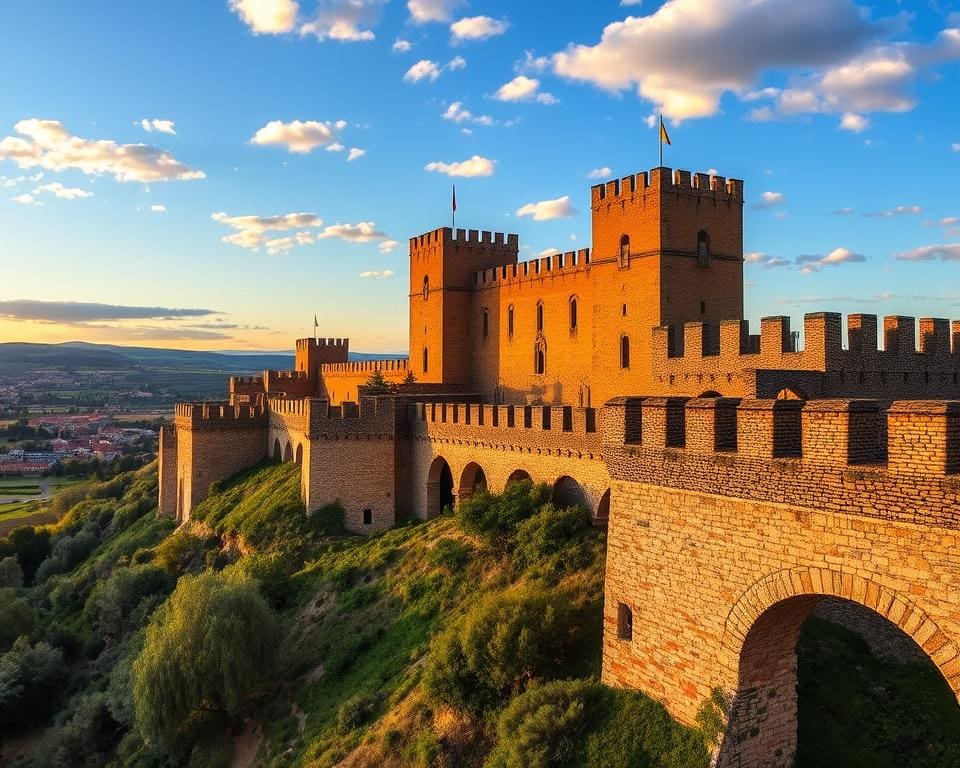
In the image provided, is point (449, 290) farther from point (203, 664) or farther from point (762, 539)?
point (762, 539)

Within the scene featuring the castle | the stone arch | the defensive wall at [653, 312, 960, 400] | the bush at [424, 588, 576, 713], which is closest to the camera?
the castle

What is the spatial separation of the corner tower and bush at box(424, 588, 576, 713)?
23012 mm

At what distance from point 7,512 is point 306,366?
137 feet

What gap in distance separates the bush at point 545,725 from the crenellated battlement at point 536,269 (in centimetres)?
2078

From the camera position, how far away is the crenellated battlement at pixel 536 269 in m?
31.3

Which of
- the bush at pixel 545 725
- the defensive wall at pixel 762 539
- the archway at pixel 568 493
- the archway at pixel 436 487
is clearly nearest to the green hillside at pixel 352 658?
the bush at pixel 545 725

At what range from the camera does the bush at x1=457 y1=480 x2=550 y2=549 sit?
2084 centimetres

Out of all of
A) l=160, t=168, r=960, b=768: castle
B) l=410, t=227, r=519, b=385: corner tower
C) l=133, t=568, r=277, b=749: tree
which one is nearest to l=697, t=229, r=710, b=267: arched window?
l=160, t=168, r=960, b=768: castle

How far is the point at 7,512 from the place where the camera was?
74.4m

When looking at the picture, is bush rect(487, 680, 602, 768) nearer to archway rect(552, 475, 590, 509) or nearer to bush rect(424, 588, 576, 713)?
bush rect(424, 588, 576, 713)

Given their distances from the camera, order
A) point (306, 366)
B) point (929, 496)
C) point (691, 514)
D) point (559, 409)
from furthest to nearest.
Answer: point (306, 366) < point (559, 409) < point (691, 514) < point (929, 496)

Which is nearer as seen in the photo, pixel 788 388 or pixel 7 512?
pixel 788 388

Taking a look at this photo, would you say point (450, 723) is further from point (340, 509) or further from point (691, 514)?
point (340, 509)

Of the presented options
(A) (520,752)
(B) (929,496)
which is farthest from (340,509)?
(B) (929,496)
